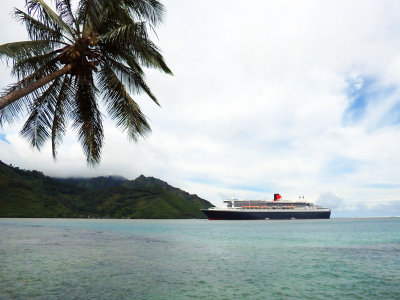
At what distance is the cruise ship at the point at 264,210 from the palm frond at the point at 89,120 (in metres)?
98.3

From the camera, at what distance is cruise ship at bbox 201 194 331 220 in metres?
110

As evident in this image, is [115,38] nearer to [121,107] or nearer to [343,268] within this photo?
[121,107]

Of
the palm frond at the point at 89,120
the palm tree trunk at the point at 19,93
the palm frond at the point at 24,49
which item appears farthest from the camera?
the palm frond at the point at 89,120

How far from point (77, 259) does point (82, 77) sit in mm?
11216

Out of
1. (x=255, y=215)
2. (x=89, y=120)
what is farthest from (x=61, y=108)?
(x=255, y=215)

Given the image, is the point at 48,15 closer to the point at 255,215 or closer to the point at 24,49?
the point at 24,49

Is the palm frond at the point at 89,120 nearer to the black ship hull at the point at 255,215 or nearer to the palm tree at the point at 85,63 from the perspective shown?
the palm tree at the point at 85,63

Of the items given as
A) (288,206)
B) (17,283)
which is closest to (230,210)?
(288,206)

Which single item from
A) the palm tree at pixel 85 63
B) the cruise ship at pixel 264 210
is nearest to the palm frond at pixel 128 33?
the palm tree at pixel 85 63

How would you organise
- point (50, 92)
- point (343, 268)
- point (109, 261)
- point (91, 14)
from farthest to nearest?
point (109, 261) → point (343, 268) → point (50, 92) → point (91, 14)

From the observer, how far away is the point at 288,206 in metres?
117

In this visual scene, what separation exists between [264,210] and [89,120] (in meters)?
105

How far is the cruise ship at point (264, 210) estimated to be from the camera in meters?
110

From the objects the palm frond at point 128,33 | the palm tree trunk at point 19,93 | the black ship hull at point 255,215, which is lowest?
the palm tree trunk at point 19,93
